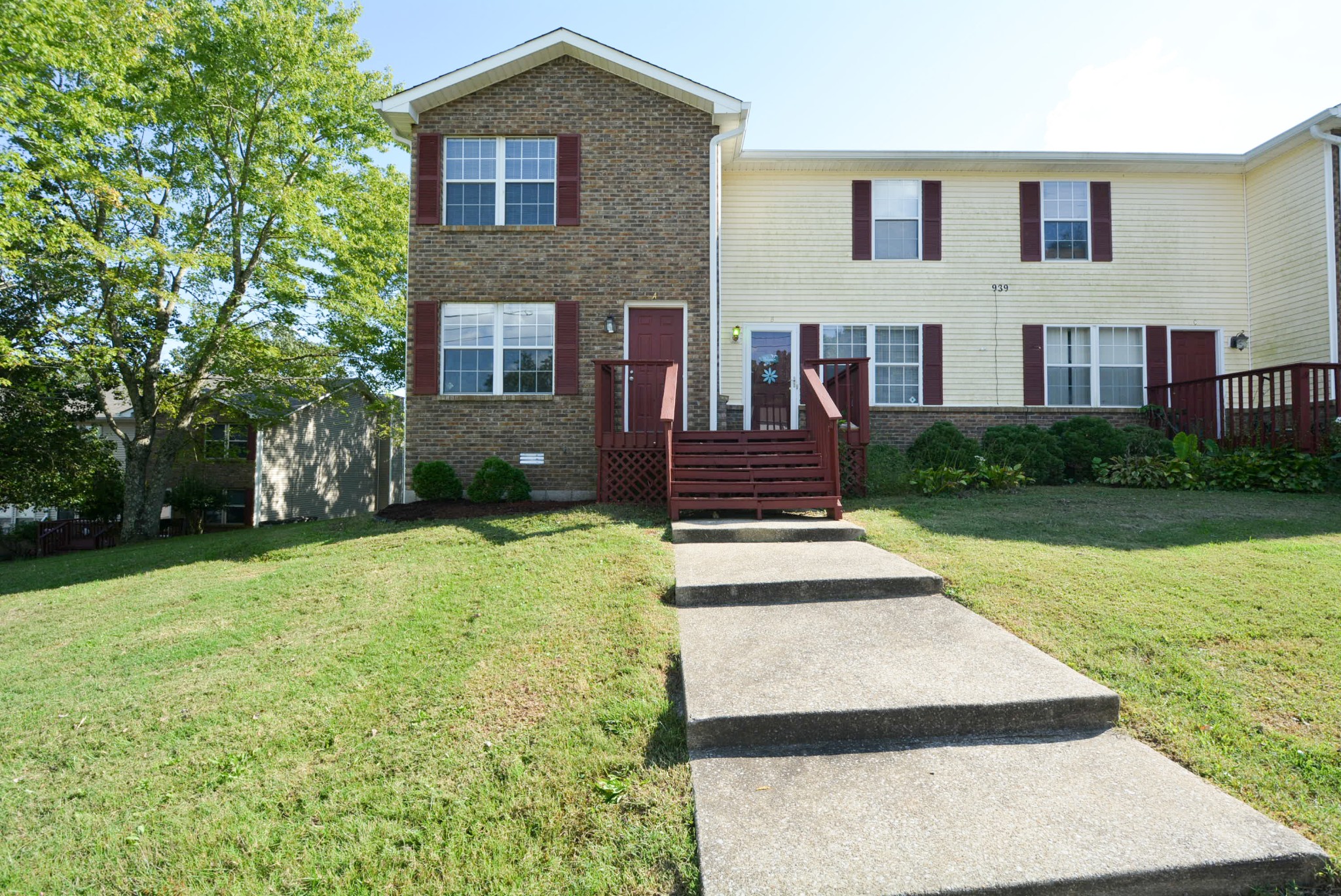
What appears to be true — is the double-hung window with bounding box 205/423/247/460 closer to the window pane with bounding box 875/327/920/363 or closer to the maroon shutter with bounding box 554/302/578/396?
the maroon shutter with bounding box 554/302/578/396

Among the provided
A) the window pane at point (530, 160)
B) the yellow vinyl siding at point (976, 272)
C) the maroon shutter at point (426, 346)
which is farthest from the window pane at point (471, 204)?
the yellow vinyl siding at point (976, 272)

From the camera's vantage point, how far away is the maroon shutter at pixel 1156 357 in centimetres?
1205

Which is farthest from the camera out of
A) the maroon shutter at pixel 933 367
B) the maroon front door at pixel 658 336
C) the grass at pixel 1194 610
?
the maroon shutter at pixel 933 367

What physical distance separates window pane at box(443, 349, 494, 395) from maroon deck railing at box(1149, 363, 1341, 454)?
1056cm

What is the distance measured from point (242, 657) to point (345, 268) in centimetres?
1226

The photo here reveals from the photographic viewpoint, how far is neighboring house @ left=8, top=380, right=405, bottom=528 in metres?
18.5

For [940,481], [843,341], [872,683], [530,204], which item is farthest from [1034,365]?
[872,683]

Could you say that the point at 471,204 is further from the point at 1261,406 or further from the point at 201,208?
the point at 1261,406

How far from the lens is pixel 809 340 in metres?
12.0

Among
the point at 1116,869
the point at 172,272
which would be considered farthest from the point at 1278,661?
the point at 172,272

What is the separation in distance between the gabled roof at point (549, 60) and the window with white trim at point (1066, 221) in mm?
5851

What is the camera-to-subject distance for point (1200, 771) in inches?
108

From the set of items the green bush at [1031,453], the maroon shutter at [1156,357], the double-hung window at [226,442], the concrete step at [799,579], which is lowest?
the concrete step at [799,579]

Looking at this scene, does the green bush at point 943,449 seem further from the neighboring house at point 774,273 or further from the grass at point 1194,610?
the grass at point 1194,610
